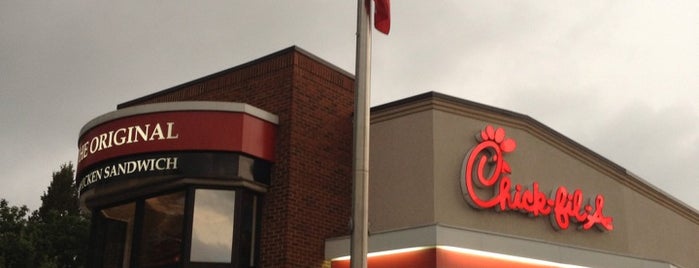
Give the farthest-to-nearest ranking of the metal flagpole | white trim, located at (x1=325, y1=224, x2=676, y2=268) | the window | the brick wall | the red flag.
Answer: the brick wall
the window
white trim, located at (x1=325, y1=224, x2=676, y2=268)
the red flag
the metal flagpole

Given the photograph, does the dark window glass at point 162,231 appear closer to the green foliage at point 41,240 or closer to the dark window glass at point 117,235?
the dark window glass at point 117,235

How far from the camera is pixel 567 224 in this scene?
20.4 m

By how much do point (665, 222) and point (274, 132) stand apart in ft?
44.9

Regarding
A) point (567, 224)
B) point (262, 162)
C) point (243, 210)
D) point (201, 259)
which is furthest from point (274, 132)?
point (567, 224)

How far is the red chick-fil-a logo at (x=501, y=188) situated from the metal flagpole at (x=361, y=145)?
580 cm

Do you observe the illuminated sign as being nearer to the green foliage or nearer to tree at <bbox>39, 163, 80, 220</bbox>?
the green foliage

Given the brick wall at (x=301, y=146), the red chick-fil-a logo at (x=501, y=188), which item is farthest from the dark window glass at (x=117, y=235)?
the red chick-fil-a logo at (x=501, y=188)

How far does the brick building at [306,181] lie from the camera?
17.5 m

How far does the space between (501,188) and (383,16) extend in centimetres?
635

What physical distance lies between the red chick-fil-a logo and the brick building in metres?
0.03

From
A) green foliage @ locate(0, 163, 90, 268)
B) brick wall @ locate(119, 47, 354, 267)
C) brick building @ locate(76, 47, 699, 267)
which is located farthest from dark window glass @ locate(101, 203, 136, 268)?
green foliage @ locate(0, 163, 90, 268)

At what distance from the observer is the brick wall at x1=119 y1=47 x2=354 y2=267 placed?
17.9 meters

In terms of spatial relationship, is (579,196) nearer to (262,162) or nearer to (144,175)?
(262,162)

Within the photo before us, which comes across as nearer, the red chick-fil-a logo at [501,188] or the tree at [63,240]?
the red chick-fil-a logo at [501,188]
